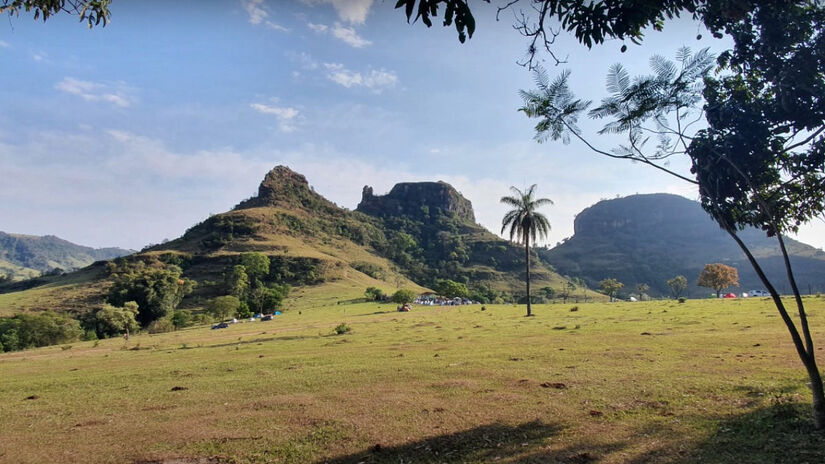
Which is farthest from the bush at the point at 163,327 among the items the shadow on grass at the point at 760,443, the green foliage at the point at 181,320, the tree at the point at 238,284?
the shadow on grass at the point at 760,443

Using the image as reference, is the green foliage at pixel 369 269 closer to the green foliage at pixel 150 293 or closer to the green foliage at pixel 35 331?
the green foliage at pixel 150 293

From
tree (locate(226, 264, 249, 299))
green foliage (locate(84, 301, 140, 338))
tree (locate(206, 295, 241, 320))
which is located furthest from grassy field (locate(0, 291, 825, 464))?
tree (locate(226, 264, 249, 299))

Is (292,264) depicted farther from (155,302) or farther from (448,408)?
(448,408)

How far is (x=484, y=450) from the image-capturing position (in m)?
7.87

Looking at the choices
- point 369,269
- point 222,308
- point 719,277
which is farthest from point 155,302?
point 719,277

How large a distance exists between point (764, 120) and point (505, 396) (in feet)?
28.5

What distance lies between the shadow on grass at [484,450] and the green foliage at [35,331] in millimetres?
66151

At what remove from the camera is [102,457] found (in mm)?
8438

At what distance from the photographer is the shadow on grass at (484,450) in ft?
24.2

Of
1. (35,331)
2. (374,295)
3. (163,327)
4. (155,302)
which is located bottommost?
(163,327)

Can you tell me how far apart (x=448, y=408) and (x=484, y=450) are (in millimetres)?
2731

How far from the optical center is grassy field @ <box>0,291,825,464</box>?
7844 mm

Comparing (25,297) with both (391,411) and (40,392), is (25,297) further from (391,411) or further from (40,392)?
(391,411)

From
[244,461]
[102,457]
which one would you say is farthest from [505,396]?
[102,457]
